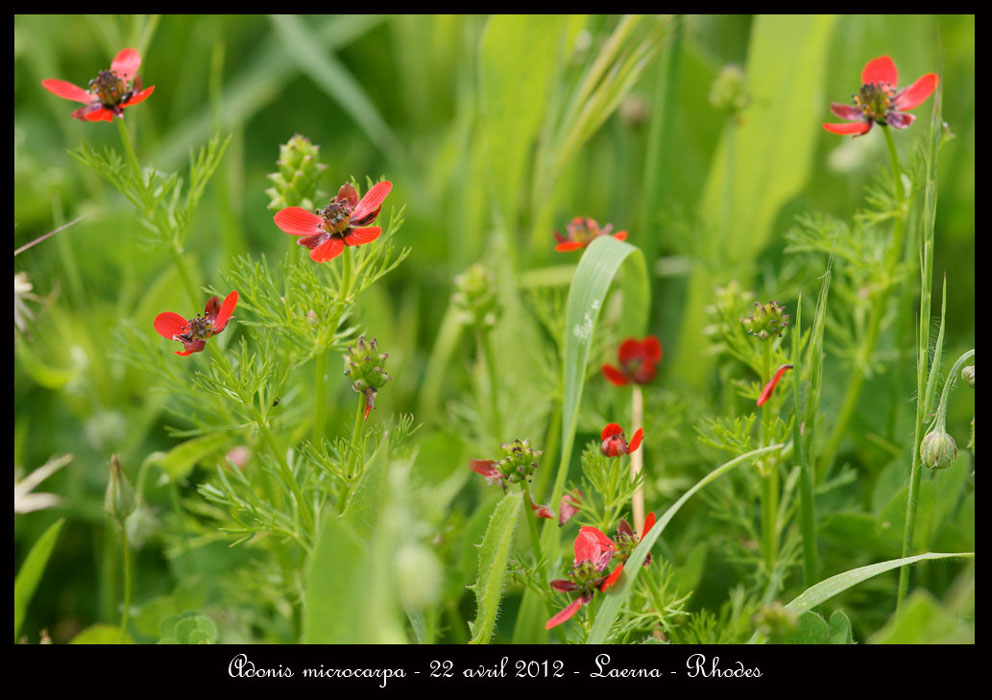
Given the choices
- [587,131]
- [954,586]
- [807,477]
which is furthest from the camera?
[587,131]

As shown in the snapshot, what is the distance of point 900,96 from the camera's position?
104cm

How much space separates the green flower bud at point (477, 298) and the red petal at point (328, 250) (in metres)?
0.30

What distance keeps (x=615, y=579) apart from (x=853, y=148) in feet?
3.68

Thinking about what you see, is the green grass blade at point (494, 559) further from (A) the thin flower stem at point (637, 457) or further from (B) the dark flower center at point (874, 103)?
(B) the dark flower center at point (874, 103)

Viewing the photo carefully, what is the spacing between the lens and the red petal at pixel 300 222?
35.3 inches

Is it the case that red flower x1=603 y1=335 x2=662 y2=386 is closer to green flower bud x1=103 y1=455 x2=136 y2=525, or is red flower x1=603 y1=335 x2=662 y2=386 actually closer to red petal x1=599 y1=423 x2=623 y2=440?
red petal x1=599 y1=423 x2=623 y2=440

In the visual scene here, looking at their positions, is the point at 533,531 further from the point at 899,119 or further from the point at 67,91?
the point at 67,91

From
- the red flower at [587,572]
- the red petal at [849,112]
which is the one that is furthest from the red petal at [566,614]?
the red petal at [849,112]

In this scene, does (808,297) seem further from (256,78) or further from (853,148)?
(256,78)

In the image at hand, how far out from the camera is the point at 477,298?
3.87ft

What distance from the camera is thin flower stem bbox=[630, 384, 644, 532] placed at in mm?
1106

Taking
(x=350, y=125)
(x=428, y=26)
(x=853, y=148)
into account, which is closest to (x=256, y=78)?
(x=350, y=125)

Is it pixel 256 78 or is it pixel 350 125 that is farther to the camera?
pixel 350 125
